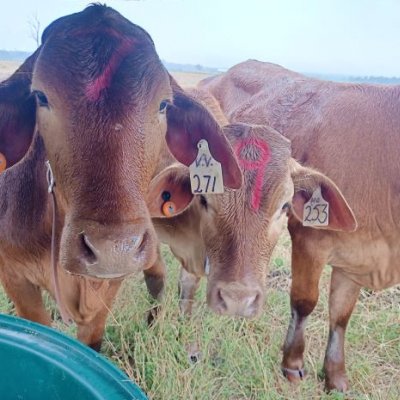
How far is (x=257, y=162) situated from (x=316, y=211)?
46 centimetres

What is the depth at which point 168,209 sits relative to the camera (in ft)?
8.11

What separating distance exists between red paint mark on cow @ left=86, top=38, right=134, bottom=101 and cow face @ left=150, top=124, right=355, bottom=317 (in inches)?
30.1

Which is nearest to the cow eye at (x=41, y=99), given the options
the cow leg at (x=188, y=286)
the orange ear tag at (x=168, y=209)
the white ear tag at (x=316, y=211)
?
the orange ear tag at (x=168, y=209)

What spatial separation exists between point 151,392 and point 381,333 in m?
1.65

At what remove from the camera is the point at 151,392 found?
266 centimetres

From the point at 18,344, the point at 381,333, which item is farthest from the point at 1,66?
the point at 381,333

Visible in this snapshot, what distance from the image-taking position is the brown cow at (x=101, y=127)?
1.58m

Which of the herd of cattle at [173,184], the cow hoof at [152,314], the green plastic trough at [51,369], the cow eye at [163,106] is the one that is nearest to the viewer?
the green plastic trough at [51,369]

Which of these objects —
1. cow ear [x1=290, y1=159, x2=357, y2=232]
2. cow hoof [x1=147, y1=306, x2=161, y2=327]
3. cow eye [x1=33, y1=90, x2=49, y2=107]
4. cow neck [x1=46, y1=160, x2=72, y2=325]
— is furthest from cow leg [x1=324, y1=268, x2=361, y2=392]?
cow eye [x1=33, y1=90, x2=49, y2=107]

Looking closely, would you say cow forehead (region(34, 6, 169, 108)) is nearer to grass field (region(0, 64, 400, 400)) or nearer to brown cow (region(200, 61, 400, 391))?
brown cow (region(200, 61, 400, 391))

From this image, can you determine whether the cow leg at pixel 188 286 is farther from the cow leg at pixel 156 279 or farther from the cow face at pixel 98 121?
the cow face at pixel 98 121

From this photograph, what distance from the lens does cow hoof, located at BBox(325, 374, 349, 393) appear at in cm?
300

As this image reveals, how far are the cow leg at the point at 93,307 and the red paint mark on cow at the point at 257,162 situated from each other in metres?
0.82

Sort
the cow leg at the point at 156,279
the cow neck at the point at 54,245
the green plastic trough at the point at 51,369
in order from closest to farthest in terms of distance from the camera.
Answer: the green plastic trough at the point at 51,369, the cow neck at the point at 54,245, the cow leg at the point at 156,279
